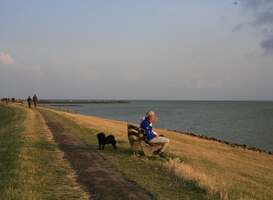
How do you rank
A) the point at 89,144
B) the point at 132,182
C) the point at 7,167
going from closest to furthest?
the point at 132,182 < the point at 7,167 < the point at 89,144

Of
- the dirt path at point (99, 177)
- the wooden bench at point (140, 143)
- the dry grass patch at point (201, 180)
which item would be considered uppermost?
the wooden bench at point (140, 143)

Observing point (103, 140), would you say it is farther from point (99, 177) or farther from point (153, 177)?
point (99, 177)

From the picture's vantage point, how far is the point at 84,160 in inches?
597

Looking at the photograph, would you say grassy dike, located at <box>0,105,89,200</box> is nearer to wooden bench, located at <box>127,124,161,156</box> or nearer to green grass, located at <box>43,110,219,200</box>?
green grass, located at <box>43,110,219,200</box>

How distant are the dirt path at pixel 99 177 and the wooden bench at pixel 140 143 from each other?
A: 163 cm

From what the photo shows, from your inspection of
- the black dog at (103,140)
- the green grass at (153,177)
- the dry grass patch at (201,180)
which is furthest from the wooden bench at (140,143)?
the dry grass patch at (201,180)

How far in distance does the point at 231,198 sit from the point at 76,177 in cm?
422

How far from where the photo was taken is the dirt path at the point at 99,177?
10.3 metres

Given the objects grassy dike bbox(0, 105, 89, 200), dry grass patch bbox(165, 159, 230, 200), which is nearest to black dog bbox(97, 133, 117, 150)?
grassy dike bbox(0, 105, 89, 200)

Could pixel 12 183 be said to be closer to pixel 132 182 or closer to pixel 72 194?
pixel 72 194

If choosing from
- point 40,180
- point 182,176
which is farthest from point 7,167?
point 182,176

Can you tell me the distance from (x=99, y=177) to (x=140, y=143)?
18.7 feet

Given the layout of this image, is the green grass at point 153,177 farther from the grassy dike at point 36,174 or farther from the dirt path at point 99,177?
the grassy dike at point 36,174

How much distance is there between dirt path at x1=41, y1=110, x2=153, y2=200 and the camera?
10.3 metres
